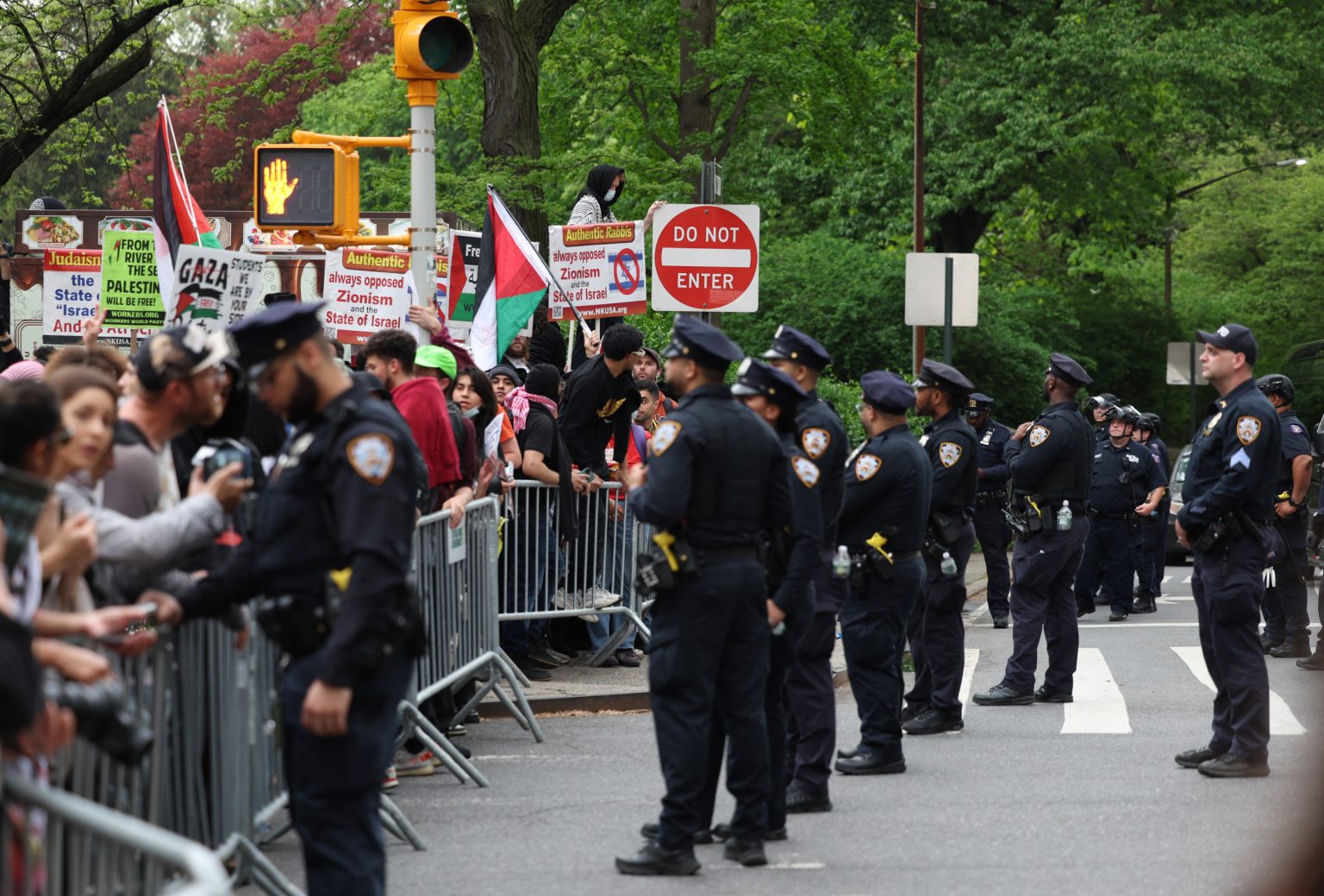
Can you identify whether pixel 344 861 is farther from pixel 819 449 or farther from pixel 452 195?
pixel 452 195

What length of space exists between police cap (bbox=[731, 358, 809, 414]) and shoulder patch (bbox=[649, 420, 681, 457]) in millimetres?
713

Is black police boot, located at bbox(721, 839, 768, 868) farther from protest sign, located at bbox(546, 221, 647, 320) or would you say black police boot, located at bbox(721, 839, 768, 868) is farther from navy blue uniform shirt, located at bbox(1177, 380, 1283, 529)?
protest sign, located at bbox(546, 221, 647, 320)

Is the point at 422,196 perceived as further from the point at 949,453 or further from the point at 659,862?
the point at 659,862

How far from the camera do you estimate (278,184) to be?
1073 centimetres

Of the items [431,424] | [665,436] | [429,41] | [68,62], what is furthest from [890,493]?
[68,62]

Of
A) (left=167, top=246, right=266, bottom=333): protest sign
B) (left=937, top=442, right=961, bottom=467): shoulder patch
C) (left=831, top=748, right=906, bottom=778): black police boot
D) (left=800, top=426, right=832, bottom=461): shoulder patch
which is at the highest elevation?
(left=167, top=246, right=266, bottom=333): protest sign

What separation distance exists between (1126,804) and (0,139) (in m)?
15.1

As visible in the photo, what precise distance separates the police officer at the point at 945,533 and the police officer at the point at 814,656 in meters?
2.12

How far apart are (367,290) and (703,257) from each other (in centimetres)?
227

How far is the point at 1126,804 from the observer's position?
26.6 feet

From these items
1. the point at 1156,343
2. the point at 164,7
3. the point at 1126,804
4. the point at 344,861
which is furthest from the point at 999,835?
the point at 1156,343

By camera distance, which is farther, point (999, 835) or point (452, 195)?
point (452, 195)

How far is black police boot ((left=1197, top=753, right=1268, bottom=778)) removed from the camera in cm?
862

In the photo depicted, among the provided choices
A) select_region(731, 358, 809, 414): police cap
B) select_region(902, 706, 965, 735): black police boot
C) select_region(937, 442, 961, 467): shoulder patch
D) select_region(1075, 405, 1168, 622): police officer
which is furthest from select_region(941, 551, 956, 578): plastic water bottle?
select_region(1075, 405, 1168, 622): police officer
